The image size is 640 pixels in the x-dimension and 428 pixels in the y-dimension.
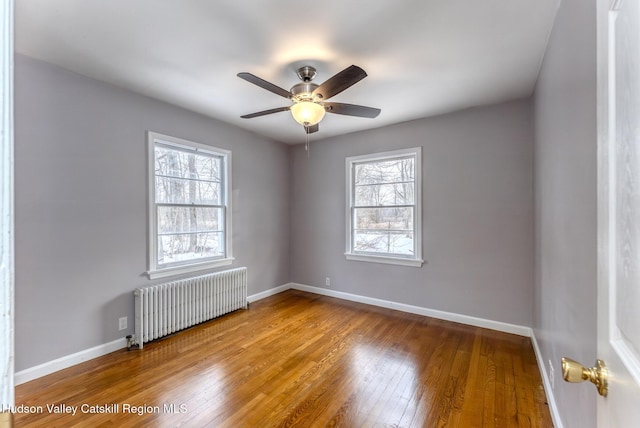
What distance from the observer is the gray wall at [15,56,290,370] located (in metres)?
2.24

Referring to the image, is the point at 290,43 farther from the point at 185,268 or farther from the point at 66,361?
the point at 66,361

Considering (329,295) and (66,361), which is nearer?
(66,361)

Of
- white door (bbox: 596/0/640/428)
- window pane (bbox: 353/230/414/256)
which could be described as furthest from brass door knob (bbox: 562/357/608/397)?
window pane (bbox: 353/230/414/256)

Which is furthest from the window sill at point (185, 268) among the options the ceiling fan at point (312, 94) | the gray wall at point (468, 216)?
the ceiling fan at point (312, 94)

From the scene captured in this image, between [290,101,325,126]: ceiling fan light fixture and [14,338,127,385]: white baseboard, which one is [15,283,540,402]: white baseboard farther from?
[290,101,325,126]: ceiling fan light fixture

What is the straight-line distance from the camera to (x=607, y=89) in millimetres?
664

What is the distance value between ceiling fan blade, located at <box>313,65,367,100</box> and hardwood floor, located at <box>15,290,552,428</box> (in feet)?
7.65

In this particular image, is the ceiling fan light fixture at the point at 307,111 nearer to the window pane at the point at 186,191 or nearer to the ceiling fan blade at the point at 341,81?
the ceiling fan blade at the point at 341,81

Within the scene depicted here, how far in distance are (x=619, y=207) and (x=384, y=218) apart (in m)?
3.46

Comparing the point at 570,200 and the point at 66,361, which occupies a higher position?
the point at 570,200

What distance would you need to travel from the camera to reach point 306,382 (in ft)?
7.39

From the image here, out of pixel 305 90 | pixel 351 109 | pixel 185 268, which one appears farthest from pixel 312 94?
pixel 185 268

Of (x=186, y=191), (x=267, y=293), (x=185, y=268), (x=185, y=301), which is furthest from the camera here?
(x=267, y=293)

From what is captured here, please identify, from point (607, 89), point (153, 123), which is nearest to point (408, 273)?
point (607, 89)
